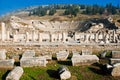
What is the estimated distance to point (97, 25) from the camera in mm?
85812

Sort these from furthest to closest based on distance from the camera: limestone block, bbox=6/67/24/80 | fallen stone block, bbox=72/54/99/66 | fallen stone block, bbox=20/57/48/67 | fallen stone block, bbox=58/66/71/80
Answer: fallen stone block, bbox=72/54/99/66
fallen stone block, bbox=20/57/48/67
fallen stone block, bbox=58/66/71/80
limestone block, bbox=6/67/24/80

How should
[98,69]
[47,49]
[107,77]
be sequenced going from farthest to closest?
[47,49] → [98,69] → [107,77]

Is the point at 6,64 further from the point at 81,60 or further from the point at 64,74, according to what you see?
the point at 81,60

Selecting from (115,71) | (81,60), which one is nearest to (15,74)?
(81,60)

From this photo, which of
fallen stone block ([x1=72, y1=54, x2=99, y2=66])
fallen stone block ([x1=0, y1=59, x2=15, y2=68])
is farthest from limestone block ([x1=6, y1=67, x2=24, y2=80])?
fallen stone block ([x1=72, y1=54, x2=99, y2=66])

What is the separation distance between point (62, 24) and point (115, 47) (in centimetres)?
6865

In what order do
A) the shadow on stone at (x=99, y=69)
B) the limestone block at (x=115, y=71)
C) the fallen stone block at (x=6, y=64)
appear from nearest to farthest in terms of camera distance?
the limestone block at (x=115, y=71)
the shadow on stone at (x=99, y=69)
the fallen stone block at (x=6, y=64)

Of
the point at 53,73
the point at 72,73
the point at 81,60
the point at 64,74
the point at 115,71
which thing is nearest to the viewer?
the point at 64,74

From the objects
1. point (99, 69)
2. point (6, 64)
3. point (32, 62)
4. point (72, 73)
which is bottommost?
point (72, 73)

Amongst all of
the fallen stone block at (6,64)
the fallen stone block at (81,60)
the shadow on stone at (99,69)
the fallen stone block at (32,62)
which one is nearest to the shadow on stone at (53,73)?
the fallen stone block at (32,62)

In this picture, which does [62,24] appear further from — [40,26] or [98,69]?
[98,69]

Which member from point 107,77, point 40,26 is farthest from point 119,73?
point 40,26

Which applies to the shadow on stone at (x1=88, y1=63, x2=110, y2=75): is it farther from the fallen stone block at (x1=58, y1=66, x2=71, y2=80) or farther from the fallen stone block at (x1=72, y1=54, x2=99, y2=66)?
the fallen stone block at (x1=58, y1=66, x2=71, y2=80)

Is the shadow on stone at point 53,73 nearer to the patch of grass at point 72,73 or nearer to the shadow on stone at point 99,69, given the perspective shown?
the patch of grass at point 72,73
